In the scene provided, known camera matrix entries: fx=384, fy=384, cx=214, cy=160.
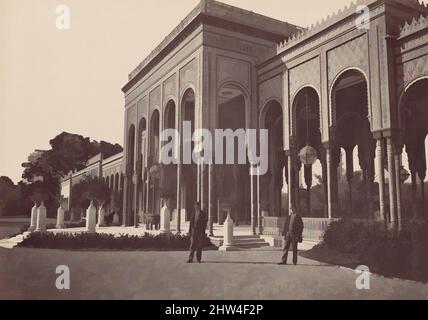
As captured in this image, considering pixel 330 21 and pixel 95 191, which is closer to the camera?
pixel 330 21

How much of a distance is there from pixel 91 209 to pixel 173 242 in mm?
5905

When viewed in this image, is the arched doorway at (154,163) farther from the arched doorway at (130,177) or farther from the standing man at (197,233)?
the standing man at (197,233)

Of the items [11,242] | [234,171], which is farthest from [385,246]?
[11,242]

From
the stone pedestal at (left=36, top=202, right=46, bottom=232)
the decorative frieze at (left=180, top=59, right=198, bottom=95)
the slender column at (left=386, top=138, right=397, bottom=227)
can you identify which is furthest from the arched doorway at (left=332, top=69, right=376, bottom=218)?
the stone pedestal at (left=36, top=202, right=46, bottom=232)

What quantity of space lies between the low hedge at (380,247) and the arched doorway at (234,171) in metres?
6.46

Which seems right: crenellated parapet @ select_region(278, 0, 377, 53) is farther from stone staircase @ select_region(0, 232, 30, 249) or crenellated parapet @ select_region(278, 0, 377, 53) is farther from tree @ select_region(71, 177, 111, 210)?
tree @ select_region(71, 177, 111, 210)

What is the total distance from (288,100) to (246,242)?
19.7 feet

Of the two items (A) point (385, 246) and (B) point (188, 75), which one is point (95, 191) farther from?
(A) point (385, 246)

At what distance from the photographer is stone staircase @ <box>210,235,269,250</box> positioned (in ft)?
42.1

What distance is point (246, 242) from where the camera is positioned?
43.4 ft

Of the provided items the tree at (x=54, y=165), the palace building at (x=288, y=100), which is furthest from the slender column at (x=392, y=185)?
the tree at (x=54, y=165)

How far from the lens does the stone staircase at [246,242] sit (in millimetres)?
Result: 12824
